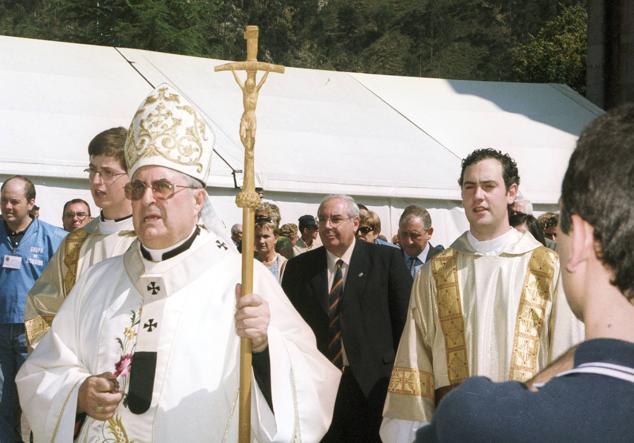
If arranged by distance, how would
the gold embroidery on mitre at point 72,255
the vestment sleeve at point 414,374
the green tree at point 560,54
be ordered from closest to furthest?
the vestment sleeve at point 414,374 → the gold embroidery on mitre at point 72,255 → the green tree at point 560,54

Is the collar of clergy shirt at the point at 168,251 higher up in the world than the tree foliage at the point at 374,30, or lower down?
lower down

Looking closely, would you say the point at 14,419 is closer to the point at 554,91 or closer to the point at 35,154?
the point at 35,154

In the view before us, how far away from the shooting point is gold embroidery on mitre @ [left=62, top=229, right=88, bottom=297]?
16.2ft

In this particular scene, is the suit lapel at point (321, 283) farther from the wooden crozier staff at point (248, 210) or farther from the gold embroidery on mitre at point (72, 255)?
the wooden crozier staff at point (248, 210)

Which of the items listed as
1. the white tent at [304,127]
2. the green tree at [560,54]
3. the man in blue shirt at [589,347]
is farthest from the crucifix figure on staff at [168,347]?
the green tree at [560,54]

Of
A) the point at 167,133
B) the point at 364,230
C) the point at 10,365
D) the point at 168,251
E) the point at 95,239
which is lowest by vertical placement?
the point at 10,365

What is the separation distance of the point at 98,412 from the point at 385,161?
36.7 feet

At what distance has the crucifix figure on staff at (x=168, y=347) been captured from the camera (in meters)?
3.64

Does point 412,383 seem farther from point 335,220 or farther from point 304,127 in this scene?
point 304,127

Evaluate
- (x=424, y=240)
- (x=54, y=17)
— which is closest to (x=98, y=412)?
(x=424, y=240)

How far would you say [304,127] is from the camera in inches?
585

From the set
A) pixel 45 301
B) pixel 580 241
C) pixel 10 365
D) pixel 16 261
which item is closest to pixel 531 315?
pixel 45 301

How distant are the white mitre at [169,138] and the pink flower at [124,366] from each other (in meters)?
0.76

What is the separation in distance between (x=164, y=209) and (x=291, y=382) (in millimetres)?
840
